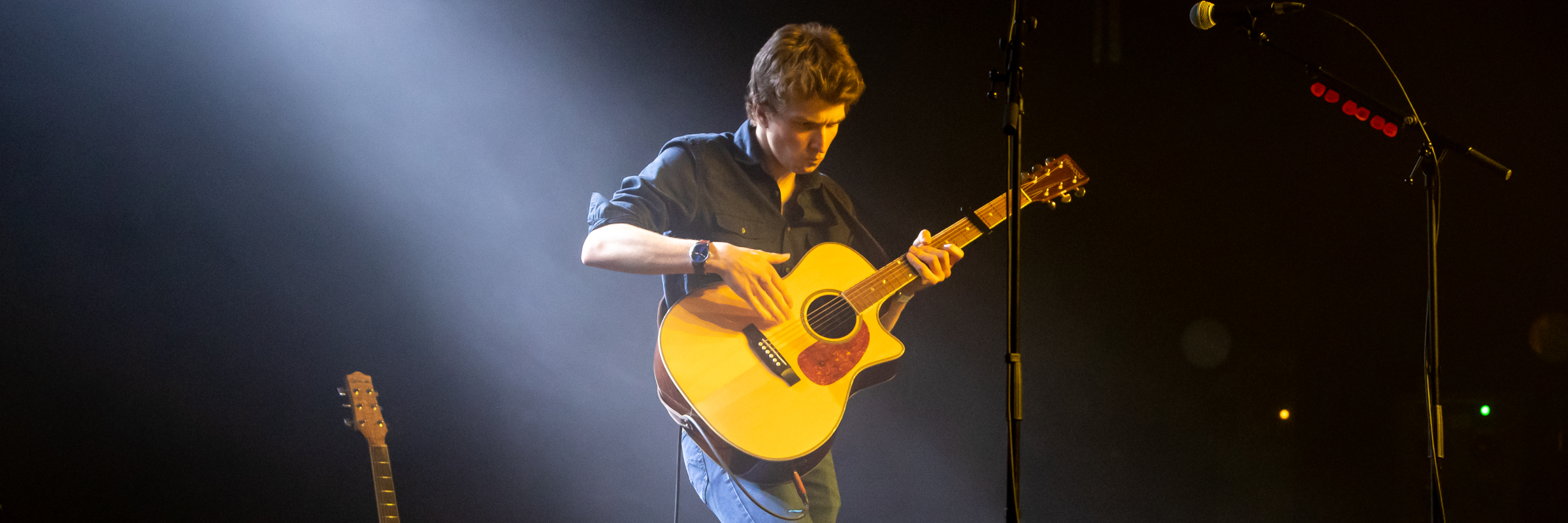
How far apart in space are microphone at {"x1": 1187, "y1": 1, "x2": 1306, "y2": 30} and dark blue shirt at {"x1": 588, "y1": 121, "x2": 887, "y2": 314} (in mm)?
994

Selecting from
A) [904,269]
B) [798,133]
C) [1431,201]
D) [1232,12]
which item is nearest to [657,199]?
[798,133]

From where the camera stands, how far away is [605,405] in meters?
Result: 2.34

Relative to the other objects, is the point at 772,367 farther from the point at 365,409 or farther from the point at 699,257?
the point at 365,409

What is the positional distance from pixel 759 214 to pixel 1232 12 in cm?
130

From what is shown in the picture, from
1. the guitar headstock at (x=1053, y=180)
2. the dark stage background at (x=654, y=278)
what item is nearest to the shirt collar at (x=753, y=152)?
the dark stage background at (x=654, y=278)

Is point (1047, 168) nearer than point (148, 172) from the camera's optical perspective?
No

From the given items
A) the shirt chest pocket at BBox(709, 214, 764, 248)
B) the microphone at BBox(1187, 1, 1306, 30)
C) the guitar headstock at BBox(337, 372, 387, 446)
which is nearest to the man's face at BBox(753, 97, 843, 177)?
the shirt chest pocket at BBox(709, 214, 764, 248)

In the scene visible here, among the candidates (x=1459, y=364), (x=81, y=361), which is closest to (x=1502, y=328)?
(x=1459, y=364)

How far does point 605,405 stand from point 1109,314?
1.74m

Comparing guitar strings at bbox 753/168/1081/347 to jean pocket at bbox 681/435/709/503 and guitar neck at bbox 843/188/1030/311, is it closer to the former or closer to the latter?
guitar neck at bbox 843/188/1030/311

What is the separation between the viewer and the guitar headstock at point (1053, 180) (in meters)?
2.24

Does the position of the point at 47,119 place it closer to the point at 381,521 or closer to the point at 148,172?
the point at 148,172

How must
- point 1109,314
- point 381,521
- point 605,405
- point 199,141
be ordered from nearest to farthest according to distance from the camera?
point 381,521 < point 199,141 < point 605,405 < point 1109,314

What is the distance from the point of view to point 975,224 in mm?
2188
